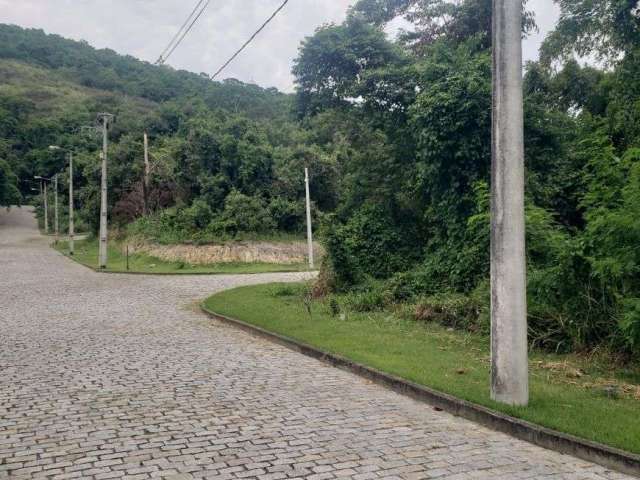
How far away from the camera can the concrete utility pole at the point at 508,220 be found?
6262mm

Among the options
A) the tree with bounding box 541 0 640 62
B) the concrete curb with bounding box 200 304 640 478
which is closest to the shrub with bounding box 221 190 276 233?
the tree with bounding box 541 0 640 62

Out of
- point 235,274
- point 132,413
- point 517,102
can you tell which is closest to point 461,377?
point 517,102

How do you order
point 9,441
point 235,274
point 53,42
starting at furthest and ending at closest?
point 53,42 < point 235,274 < point 9,441

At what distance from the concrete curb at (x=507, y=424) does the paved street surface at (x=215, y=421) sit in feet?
0.37

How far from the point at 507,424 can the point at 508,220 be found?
6.95ft

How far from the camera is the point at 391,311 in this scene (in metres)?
14.8

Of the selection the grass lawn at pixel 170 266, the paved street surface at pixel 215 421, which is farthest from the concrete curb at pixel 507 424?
the grass lawn at pixel 170 266

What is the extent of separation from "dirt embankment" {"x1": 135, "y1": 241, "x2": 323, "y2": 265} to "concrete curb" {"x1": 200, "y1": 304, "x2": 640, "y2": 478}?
2778 centimetres

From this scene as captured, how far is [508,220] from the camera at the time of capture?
629 cm

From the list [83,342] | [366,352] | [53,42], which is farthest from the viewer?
[53,42]

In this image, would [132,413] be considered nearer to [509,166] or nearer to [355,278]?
[509,166]

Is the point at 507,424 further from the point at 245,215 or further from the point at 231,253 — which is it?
the point at 245,215

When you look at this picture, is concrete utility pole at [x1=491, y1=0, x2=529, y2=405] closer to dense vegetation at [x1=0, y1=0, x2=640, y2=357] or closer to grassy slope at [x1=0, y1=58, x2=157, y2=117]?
dense vegetation at [x1=0, y1=0, x2=640, y2=357]

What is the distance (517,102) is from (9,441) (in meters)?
6.19
